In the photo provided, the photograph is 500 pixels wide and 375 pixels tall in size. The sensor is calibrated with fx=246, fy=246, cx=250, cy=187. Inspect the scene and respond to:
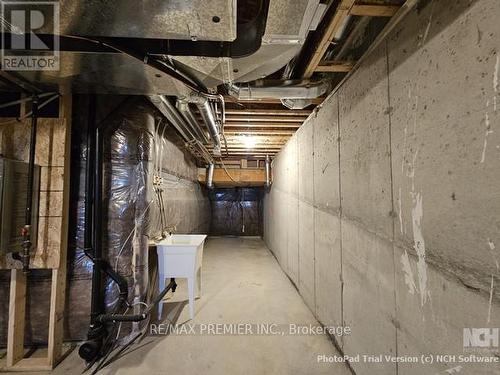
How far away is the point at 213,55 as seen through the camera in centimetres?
141

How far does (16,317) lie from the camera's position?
5.89 ft

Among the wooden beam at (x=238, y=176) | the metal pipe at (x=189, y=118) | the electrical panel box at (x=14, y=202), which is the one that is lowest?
the electrical panel box at (x=14, y=202)

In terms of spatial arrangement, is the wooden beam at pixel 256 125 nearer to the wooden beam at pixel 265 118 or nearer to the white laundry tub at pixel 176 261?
the wooden beam at pixel 265 118

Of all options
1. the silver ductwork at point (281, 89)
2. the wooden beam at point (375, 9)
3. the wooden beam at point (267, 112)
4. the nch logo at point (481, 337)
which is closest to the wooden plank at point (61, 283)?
the silver ductwork at point (281, 89)

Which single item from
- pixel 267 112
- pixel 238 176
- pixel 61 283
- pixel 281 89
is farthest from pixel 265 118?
pixel 238 176

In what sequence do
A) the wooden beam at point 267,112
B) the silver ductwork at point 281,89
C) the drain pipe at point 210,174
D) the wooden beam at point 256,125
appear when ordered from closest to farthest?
the silver ductwork at point 281,89, the wooden beam at point 267,112, the wooden beam at point 256,125, the drain pipe at point 210,174

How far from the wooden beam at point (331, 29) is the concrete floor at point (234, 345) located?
2.13m

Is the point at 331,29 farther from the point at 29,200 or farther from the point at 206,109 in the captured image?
the point at 29,200

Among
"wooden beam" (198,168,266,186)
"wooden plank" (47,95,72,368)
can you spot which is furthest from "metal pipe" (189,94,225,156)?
"wooden beam" (198,168,266,186)

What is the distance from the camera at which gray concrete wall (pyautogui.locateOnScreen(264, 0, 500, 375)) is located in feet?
2.55

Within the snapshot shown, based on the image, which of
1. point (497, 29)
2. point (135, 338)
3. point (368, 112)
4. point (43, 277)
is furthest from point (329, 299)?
point (43, 277)

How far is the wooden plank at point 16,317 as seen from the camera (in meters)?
1.76

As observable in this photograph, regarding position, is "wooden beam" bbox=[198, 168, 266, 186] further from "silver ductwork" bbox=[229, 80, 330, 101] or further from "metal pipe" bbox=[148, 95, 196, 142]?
"silver ductwork" bbox=[229, 80, 330, 101]

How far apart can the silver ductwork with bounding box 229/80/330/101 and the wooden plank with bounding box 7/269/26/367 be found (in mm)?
2135
